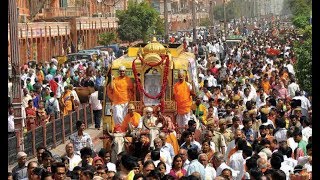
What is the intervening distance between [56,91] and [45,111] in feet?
12.4

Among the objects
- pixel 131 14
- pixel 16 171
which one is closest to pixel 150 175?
pixel 16 171

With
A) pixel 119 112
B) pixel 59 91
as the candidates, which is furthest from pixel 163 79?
pixel 59 91

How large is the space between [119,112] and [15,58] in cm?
277

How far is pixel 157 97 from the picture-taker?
719 inches

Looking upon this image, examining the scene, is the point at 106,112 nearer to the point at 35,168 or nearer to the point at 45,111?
the point at 45,111

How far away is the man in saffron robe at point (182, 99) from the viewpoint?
59.4ft

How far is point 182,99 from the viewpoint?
59.4 feet

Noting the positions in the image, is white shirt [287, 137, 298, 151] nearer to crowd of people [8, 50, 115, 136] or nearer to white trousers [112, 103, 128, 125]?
white trousers [112, 103, 128, 125]

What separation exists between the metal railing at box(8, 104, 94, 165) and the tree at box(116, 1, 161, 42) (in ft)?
98.0

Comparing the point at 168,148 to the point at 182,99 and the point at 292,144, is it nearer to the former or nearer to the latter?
the point at 292,144

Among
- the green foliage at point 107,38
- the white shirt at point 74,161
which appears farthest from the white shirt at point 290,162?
the green foliage at point 107,38

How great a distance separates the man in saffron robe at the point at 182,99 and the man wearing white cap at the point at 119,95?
2.97 ft

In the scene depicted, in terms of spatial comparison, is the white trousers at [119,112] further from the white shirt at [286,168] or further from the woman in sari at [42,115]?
the white shirt at [286,168]

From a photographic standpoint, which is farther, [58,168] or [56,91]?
[56,91]
